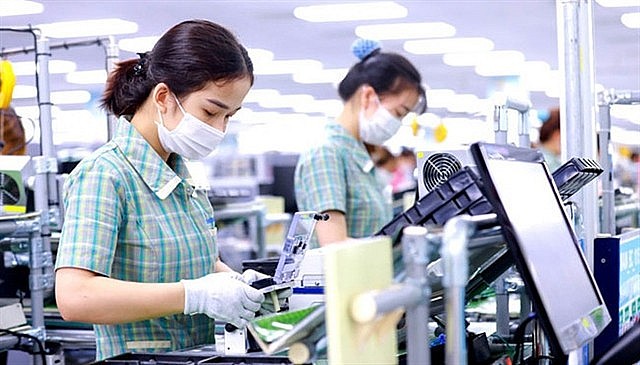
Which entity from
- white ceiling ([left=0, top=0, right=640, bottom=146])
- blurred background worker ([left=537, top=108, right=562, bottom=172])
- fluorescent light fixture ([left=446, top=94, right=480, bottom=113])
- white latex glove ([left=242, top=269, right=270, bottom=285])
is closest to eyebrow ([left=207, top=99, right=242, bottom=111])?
white latex glove ([left=242, top=269, right=270, bottom=285])

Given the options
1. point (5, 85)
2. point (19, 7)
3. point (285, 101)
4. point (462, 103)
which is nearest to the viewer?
point (5, 85)

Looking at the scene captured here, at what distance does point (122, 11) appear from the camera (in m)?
Result: 6.42

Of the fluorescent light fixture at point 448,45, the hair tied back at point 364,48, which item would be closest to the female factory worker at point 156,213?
the hair tied back at point 364,48

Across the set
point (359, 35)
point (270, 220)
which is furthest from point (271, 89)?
point (270, 220)

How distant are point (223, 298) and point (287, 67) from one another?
26.9ft

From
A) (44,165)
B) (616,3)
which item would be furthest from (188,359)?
(616,3)

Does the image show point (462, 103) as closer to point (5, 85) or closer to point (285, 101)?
point (285, 101)

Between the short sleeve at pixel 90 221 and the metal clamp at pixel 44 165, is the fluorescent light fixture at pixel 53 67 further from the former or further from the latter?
the short sleeve at pixel 90 221

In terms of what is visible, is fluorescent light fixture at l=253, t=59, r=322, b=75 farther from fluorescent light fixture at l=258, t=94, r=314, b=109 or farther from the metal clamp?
the metal clamp

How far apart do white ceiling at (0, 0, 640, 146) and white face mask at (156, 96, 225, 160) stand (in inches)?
129

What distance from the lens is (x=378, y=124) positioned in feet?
9.75

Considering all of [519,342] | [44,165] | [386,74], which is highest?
[386,74]

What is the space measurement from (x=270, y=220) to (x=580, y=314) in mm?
4654

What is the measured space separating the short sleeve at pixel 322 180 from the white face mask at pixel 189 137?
2.79ft
